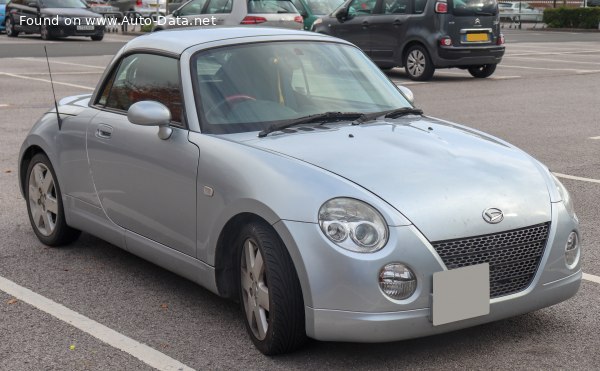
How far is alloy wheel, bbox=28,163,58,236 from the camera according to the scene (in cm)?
639

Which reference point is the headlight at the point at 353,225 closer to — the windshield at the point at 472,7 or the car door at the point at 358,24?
the windshield at the point at 472,7

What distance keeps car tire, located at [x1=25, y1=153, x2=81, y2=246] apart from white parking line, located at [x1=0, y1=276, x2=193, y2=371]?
651mm

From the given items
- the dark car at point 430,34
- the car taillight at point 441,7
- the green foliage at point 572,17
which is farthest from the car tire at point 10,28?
the green foliage at point 572,17

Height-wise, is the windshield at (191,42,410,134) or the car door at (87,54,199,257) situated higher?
the windshield at (191,42,410,134)

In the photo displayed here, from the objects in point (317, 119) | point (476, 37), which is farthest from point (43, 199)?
point (476, 37)

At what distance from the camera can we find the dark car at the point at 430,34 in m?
18.3

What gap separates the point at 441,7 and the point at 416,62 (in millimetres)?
1125

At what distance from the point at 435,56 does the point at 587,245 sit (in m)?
12.3

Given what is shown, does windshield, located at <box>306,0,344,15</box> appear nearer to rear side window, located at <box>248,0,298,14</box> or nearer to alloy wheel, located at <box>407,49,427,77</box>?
rear side window, located at <box>248,0,298,14</box>

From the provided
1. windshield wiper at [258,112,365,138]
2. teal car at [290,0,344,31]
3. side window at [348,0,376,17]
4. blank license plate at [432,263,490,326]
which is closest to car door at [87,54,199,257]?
windshield wiper at [258,112,365,138]

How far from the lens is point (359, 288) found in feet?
13.4

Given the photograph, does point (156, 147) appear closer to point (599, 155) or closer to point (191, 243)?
point (191, 243)

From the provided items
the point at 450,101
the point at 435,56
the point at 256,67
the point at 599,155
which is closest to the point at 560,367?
the point at 256,67

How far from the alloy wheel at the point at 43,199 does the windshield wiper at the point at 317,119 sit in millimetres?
1936
